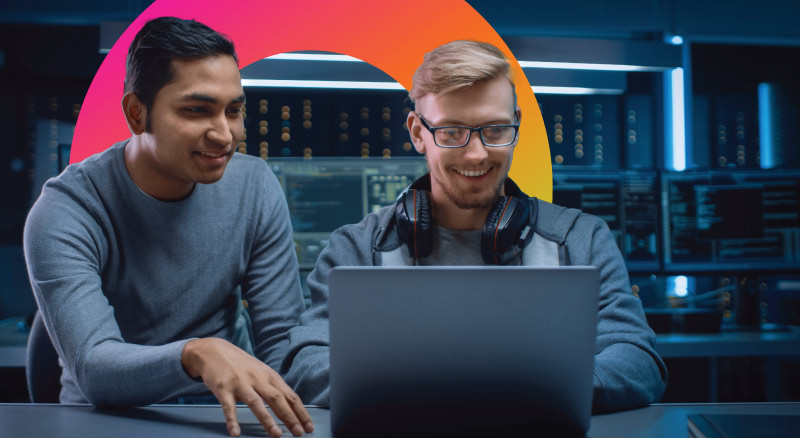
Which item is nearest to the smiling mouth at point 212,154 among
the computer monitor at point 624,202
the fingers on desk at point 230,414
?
the fingers on desk at point 230,414

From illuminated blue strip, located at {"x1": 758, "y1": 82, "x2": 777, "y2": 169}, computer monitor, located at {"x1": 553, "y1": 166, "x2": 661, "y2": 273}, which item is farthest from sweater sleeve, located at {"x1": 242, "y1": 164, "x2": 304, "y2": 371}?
illuminated blue strip, located at {"x1": 758, "y1": 82, "x2": 777, "y2": 169}

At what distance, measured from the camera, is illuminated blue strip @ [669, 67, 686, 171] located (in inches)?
125

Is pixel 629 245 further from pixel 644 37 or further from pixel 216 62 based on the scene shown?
pixel 216 62

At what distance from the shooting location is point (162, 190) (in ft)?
4.43

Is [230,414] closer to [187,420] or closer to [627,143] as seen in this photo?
[187,420]

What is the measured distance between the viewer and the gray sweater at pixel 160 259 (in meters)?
1.12

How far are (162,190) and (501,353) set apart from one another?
37.2 inches

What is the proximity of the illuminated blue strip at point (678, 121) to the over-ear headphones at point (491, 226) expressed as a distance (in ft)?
7.29

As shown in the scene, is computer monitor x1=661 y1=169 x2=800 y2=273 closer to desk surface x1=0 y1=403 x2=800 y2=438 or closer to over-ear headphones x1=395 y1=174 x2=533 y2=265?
over-ear headphones x1=395 y1=174 x2=533 y2=265

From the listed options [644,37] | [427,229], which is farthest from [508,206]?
[644,37]

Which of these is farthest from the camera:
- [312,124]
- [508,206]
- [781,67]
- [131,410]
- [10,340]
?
[781,67]

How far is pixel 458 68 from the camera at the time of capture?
1275 mm
